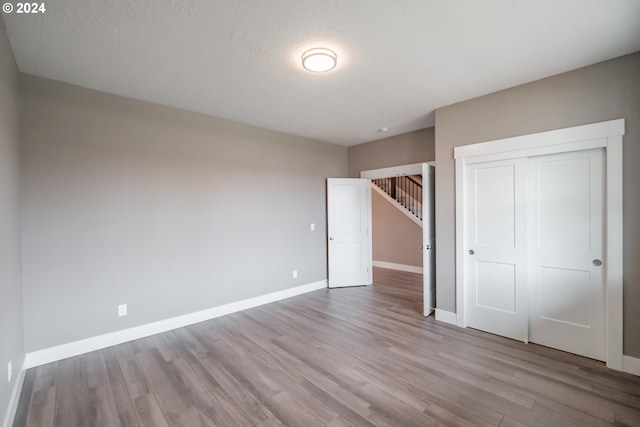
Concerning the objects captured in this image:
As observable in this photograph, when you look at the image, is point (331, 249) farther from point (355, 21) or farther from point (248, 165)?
point (355, 21)

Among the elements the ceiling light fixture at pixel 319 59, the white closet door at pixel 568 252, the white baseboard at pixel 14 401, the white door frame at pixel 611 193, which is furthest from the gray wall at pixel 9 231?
the white door frame at pixel 611 193

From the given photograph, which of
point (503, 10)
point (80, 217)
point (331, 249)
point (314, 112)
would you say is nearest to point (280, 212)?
point (331, 249)

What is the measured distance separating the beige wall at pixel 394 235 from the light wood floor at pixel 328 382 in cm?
319

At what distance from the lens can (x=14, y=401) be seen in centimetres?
200

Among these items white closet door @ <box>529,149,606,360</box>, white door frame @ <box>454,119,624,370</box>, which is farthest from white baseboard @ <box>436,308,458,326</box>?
white door frame @ <box>454,119,624,370</box>

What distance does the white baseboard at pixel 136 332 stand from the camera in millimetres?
2629

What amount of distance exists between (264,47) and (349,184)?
3350 mm

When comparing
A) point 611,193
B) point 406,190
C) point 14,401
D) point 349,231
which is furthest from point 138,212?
point 406,190

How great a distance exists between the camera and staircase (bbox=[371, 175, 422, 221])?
7.11 m

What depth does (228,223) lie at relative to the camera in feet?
12.9

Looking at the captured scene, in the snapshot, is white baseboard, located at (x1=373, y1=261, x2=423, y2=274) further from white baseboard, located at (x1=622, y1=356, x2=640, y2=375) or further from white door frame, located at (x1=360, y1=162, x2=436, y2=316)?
white baseboard, located at (x1=622, y1=356, x2=640, y2=375)

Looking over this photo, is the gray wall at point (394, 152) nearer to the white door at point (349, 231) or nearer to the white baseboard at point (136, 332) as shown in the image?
the white door at point (349, 231)

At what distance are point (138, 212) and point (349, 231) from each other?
135 inches

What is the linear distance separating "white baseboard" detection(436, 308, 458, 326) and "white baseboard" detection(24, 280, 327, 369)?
2358 mm
